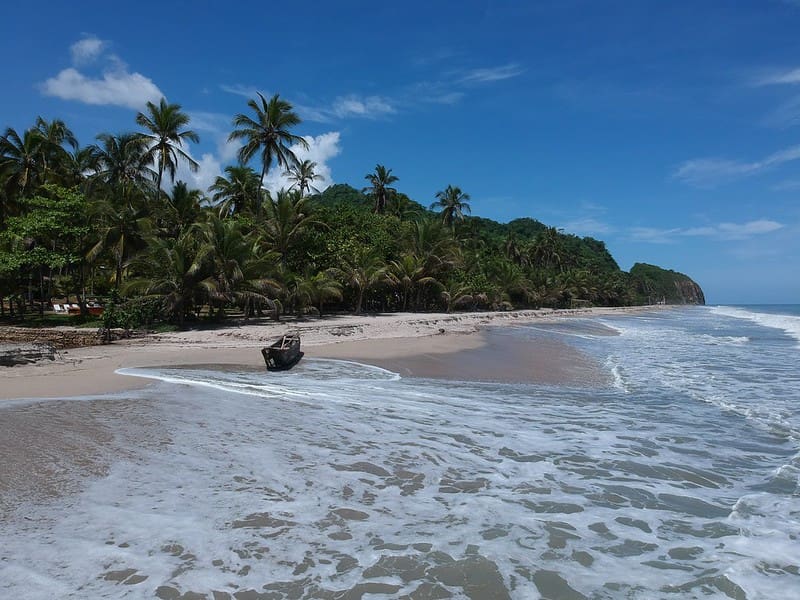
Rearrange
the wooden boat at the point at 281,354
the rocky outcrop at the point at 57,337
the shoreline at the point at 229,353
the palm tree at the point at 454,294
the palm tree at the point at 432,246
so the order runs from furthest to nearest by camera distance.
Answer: the palm tree at the point at 454,294 < the palm tree at the point at 432,246 < the rocky outcrop at the point at 57,337 < the wooden boat at the point at 281,354 < the shoreline at the point at 229,353

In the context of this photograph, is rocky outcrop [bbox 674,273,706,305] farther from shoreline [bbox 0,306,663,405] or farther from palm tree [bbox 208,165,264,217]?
shoreline [bbox 0,306,663,405]

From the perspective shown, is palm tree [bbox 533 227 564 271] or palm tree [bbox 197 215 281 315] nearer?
palm tree [bbox 197 215 281 315]

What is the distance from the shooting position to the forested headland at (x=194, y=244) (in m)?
20.6

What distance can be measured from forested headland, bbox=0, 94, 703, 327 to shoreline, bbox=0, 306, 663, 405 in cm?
265

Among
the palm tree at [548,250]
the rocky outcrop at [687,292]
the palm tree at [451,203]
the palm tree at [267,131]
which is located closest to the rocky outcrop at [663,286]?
the rocky outcrop at [687,292]

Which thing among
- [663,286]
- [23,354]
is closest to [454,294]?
[23,354]

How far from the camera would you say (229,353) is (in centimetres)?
1454

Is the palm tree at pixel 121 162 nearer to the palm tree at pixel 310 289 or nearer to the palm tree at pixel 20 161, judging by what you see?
the palm tree at pixel 20 161

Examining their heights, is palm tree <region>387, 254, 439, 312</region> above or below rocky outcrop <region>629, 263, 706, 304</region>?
below

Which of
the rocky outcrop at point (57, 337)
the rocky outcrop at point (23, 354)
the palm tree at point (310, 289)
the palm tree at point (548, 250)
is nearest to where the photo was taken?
the rocky outcrop at point (23, 354)

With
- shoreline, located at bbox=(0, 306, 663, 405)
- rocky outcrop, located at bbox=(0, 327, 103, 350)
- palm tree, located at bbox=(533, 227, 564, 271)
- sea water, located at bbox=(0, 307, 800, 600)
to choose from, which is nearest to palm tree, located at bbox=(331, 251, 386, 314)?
shoreline, located at bbox=(0, 306, 663, 405)

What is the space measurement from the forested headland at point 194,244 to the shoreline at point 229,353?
2650 millimetres

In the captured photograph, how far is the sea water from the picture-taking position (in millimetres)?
3322

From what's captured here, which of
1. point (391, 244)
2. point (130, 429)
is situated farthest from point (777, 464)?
point (391, 244)
